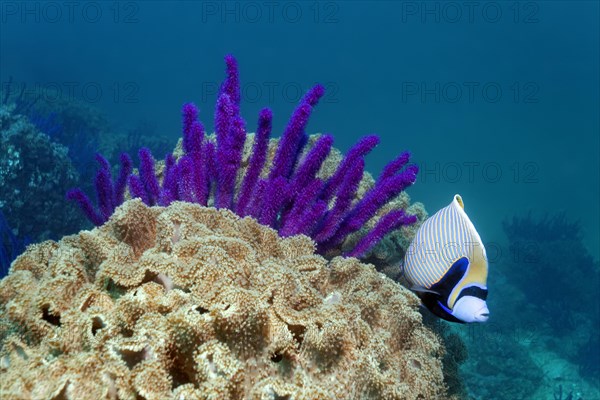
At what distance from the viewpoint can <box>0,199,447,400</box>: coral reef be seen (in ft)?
4.40

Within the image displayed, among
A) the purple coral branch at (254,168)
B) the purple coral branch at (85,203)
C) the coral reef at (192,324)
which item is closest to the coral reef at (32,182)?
the purple coral branch at (85,203)

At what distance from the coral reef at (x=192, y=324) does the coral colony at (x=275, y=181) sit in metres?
0.57

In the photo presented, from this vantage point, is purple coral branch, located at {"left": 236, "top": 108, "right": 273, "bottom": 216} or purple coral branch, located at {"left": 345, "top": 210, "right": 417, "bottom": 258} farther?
purple coral branch, located at {"left": 345, "top": 210, "right": 417, "bottom": 258}

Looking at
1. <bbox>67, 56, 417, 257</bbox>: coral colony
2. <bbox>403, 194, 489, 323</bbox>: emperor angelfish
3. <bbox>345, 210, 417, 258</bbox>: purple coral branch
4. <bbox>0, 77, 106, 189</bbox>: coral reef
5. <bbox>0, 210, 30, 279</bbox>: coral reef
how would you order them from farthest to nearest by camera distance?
<bbox>0, 77, 106, 189</bbox>: coral reef
<bbox>0, 210, 30, 279</bbox>: coral reef
<bbox>345, 210, 417, 258</bbox>: purple coral branch
<bbox>67, 56, 417, 257</bbox>: coral colony
<bbox>403, 194, 489, 323</bbox>: emperor angelfish

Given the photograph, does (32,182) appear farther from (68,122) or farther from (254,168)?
(68,122)

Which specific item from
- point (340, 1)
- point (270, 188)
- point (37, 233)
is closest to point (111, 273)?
point (270, 188)

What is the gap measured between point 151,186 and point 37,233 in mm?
4031

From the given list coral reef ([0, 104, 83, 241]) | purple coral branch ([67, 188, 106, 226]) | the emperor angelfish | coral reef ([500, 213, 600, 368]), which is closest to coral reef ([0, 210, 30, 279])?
purple coral branch ([67, 188, 106, 226])

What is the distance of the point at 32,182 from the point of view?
20.0ft

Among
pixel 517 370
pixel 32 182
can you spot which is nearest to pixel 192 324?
pixel 32 182

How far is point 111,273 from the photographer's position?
165cm

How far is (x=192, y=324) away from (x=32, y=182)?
5.97 meters

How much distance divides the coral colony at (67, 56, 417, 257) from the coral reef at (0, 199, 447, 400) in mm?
566

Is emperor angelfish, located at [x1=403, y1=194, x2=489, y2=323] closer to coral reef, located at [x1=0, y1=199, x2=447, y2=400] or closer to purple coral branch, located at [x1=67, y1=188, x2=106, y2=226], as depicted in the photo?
coral reef, located at [x1=0, y1=199, x2=447, y2=400]
